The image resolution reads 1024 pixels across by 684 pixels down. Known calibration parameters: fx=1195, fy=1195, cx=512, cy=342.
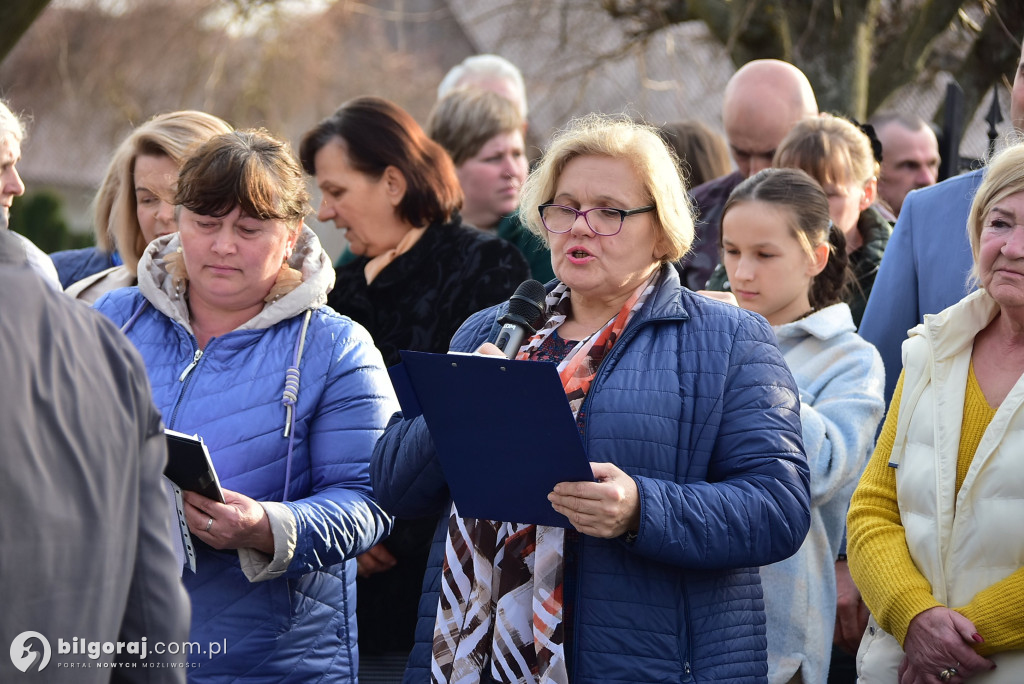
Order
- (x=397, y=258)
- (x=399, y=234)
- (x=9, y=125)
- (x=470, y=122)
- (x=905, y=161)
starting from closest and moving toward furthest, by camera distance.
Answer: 1. (x=9, y=125)
2. (x=397, y=258)
3. (x=399, y=234)
4. (x=470, y=122)
5. (x=905, y=161)

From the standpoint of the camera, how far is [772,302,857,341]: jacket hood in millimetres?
3723

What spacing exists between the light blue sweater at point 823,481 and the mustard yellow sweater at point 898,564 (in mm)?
322

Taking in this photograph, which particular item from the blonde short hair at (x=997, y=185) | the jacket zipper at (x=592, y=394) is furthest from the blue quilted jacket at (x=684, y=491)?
the blonde short hair at (x=997, y=185)

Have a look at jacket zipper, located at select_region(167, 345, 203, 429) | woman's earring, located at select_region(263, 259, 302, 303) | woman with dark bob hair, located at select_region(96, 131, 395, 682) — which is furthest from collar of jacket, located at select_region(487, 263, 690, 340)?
jacket zipper, located at select_region(167, 345, 203, 429)

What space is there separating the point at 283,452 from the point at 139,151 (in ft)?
5.61

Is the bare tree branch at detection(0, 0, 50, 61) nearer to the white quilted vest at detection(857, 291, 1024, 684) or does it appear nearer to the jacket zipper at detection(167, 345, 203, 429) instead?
the jacket zipper at detection(167, 345, 203, 429)

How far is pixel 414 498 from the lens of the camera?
3039mm

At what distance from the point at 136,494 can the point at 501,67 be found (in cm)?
561

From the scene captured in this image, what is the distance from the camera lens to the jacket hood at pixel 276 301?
3.48m

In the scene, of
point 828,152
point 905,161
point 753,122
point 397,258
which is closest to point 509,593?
point 397,258

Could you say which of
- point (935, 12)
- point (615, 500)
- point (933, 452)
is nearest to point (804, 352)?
point (933, 452)

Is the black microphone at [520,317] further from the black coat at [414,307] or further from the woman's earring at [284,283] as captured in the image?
the black coat at [414,307]

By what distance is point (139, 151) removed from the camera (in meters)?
4.46

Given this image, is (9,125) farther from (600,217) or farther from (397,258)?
(600,217)
